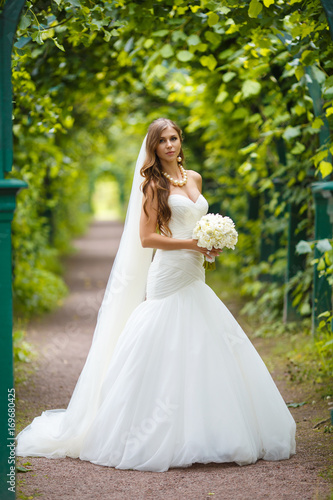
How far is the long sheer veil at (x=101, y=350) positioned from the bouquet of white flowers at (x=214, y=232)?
59cm

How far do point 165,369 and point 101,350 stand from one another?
604 millimetres

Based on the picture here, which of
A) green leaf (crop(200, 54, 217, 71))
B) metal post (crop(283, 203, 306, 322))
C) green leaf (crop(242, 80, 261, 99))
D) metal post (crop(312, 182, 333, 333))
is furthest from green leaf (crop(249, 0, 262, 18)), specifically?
metal post (crop(283, 203, 306, 322))

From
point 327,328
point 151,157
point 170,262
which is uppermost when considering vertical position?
point 151,157

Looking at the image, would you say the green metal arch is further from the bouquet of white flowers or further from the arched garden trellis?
the bouquet of white flowers

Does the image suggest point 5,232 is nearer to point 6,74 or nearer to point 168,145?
point 6,74

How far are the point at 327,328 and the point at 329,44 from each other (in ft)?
10.3

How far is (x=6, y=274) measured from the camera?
10.6 ft

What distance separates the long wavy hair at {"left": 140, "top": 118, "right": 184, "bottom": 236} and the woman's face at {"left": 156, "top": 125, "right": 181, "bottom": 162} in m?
0.02

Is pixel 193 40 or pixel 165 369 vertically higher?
pixel 193 40

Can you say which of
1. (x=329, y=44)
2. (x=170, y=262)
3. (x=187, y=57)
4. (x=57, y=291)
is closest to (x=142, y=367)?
Result: (x=170, y=262)

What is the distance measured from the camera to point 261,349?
7.53 m

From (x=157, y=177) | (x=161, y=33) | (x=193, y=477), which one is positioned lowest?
(x=193, y=477)

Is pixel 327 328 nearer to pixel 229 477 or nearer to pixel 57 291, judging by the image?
pixel 229 477

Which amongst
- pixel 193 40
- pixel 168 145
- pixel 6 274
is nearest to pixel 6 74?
pixel 6 274
